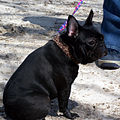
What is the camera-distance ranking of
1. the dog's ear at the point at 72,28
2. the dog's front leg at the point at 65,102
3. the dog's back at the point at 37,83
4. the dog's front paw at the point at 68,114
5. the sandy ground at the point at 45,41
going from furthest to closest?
1. the sandy ground at the point at 45,41
2. the dog's front paw at the point at 68,114
3. the dog's front leg at the point at 65,102
4. the dog's ear at the point at 72,28
5. the dog's back at the point at 37,83

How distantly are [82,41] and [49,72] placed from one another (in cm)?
48

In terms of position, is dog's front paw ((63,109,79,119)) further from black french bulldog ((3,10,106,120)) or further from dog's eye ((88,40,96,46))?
dog's eye ((88,40,96,46))

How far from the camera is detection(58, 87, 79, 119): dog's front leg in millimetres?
2666

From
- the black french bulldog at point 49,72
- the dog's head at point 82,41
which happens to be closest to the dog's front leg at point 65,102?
the black french bulldog at point 49,72

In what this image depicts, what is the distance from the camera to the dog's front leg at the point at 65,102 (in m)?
2.67

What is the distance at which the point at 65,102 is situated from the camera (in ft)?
8.98

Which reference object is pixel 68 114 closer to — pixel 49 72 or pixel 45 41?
pixel 49 72

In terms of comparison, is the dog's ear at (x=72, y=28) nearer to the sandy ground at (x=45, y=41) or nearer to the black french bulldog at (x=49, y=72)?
the black french bulldog at (x=49, y=72)

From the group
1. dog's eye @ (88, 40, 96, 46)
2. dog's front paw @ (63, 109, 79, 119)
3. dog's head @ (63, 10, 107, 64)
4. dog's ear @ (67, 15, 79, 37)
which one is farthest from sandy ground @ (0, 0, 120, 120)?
dog's ear @ (67, 15, 79, 37)

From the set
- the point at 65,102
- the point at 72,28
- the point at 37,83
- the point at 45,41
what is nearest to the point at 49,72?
the point at 37,83

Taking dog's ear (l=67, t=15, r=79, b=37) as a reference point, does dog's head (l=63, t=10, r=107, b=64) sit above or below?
below

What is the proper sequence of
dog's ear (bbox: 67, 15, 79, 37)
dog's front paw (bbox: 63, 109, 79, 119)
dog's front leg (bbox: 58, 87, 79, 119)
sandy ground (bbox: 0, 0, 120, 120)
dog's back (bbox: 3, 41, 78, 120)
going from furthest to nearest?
sandy ground (bbox: 0, 0, 120, 120) → dog's front paw (bbox: 63, 109, 79, 119) → dog's front leg (bbox: 58, 87, 79, 119) → dog's ear (bbox: 67, 15, 79, 37) → dog's back (bbox: 3, 41, 78, 120)

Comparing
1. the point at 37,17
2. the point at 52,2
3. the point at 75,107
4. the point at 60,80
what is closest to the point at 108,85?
the point at 75,107

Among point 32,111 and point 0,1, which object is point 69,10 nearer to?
point 0,1
